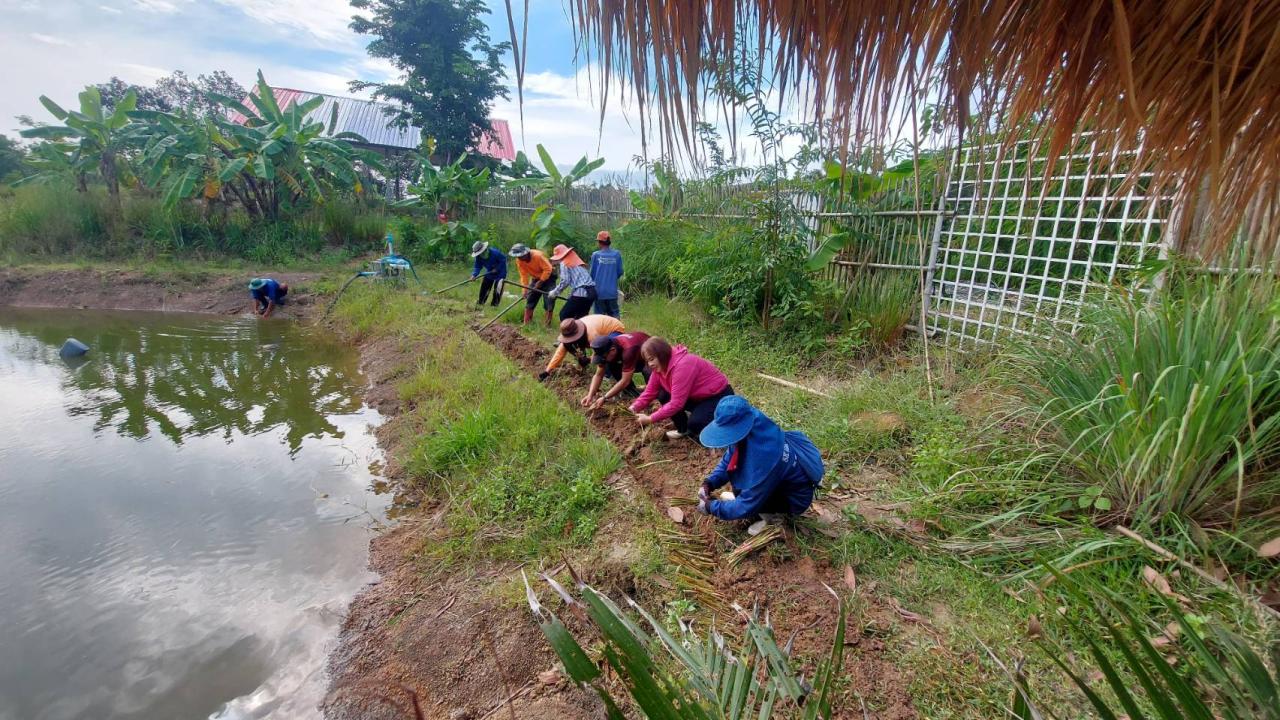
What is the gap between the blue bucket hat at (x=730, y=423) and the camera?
2723 mm

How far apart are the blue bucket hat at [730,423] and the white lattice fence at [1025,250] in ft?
7.37

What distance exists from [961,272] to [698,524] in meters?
4.11

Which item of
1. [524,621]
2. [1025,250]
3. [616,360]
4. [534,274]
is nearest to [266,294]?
[534,274]

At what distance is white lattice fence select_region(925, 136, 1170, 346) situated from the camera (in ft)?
13.4

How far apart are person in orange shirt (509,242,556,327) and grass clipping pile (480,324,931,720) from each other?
4576mm

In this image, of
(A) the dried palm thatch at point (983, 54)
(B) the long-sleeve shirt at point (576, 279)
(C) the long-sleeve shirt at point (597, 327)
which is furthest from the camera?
(B) the long-sleeve shirt at point (576, 279)

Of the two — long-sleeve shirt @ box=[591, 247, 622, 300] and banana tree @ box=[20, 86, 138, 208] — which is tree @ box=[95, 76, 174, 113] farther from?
long-sleeve shirt @ box=[591, 247, 622, 300]

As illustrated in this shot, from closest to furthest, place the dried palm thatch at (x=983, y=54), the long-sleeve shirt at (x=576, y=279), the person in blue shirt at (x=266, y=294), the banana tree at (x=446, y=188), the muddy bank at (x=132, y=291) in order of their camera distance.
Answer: the dried palm thatch at (x=983, y=54), the long-sleeve shirt at (x=576, y=279), the person in blue shirt at (x=266, y=294), the muddy bank at (x=132, y=291), the banana tree at (x=446, y=188)

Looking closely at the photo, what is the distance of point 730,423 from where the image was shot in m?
2.75

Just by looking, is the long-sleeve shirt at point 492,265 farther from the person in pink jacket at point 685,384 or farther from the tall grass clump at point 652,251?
the person in pink jacket at point 685,384

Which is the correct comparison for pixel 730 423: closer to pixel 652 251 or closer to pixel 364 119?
pixel 652 251

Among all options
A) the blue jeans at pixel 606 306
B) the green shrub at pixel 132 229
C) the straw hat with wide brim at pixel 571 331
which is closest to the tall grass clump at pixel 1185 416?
the straw hat with wide brim at pixel 571 331

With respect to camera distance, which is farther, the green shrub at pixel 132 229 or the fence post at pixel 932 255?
the green shrub at pixel 132 229

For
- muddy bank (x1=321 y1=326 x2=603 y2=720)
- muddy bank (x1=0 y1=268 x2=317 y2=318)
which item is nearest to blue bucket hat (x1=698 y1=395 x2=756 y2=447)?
muddy bank (x1=321 y1=326 x2=603 y2=720)
